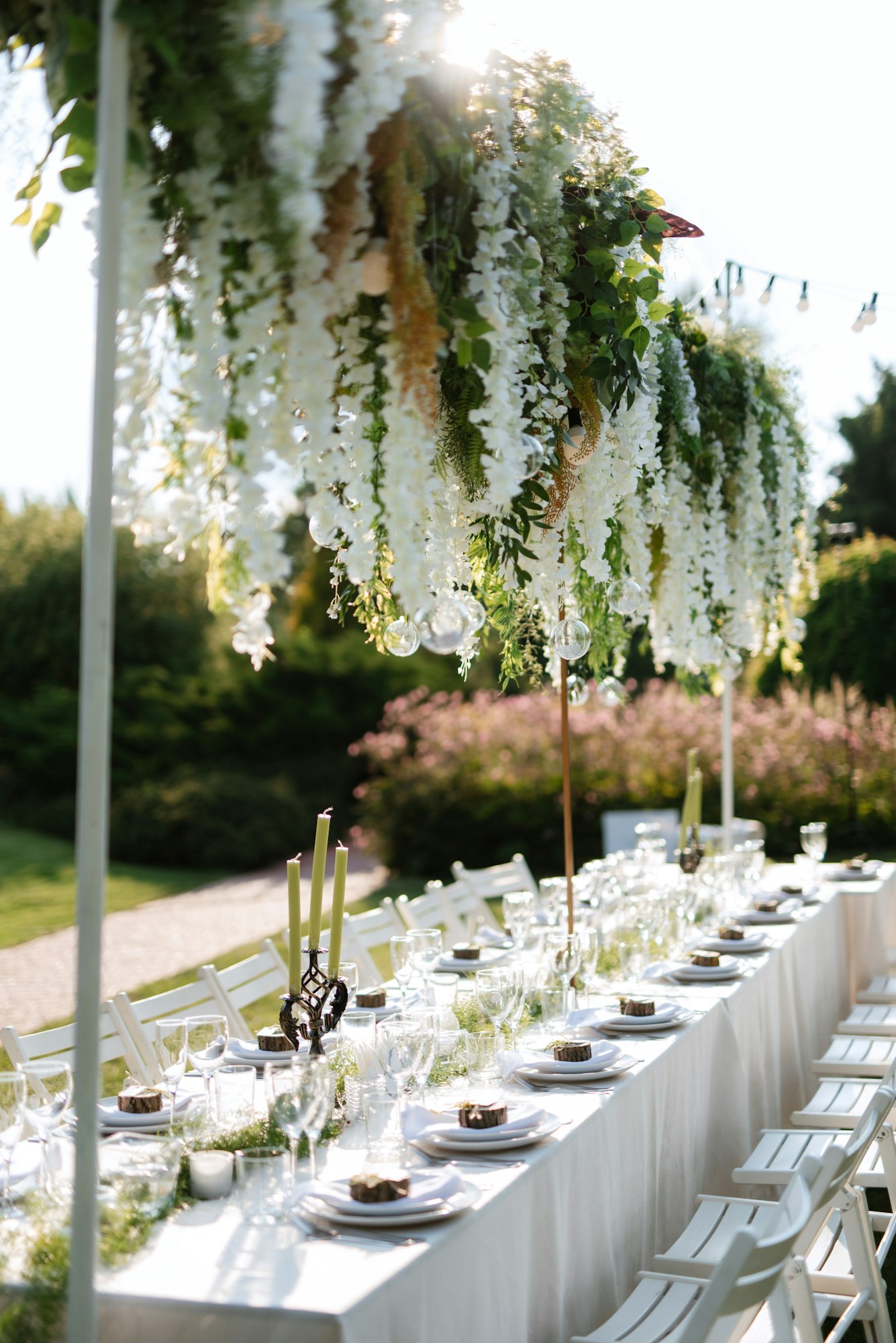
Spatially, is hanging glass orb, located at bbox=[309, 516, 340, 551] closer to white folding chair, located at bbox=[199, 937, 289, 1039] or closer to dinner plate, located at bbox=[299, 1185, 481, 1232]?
dinner plate, located at bbox=[299, 1185, 481, 1232]

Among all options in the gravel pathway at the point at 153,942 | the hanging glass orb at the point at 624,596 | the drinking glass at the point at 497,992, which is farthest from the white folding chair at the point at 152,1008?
the gravel pathway at the point at 153,942

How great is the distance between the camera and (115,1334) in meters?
2.11

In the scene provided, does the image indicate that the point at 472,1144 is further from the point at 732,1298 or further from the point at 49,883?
the point at 49,883

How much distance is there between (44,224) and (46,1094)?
1.86 meters

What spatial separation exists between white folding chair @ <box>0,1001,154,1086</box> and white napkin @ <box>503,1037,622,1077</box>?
93cm

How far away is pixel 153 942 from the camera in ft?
35.3

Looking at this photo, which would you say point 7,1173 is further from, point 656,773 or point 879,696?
point 879,696

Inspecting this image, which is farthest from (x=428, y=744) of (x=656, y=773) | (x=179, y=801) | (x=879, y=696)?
(x=879, y=696)

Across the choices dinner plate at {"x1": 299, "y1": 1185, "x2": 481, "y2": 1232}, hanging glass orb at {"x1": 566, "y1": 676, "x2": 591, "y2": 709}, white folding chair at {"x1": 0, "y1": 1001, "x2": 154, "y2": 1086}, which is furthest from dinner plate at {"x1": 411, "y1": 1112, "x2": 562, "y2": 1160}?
hanging glass orb at {"x1": 566, "y1": 676, "x2": 591, "y2": 709}

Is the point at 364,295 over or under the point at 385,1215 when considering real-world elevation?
over

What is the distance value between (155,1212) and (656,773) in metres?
10.5

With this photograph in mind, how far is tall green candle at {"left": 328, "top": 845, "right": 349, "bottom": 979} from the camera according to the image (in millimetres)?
3275

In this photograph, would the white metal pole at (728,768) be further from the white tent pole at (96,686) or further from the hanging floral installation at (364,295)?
the white tent pole at (96,686)

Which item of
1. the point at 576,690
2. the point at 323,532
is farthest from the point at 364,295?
the point at 576,690
